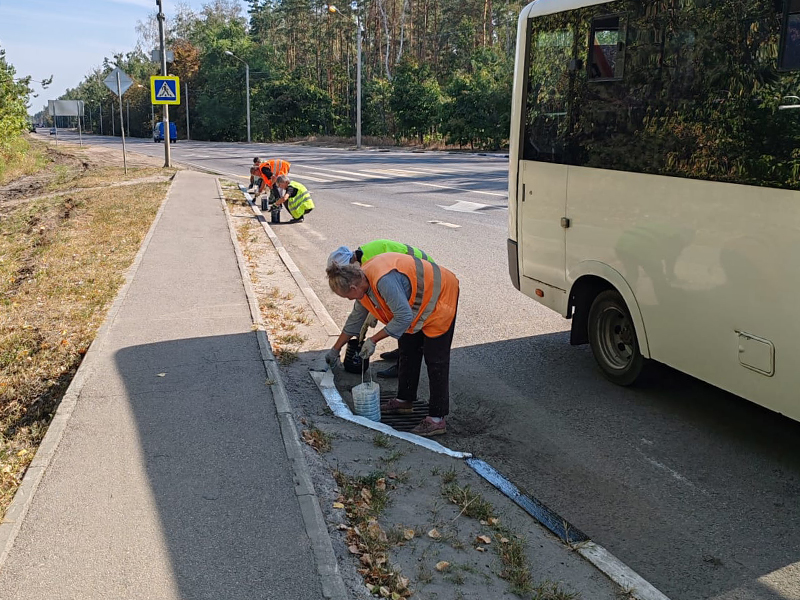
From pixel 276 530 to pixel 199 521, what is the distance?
1.37 feet

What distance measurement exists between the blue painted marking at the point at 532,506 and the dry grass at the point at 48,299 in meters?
2.79

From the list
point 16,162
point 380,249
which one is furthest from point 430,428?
point 16,162

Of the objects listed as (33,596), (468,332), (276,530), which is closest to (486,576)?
(276,530)

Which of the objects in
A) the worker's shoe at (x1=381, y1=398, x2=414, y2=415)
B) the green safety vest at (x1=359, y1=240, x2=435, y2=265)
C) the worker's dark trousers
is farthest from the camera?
the worker's shoe at (x1=381, y1=398, x2=414, y2=415)

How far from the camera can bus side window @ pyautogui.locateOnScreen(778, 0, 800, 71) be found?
4.43m

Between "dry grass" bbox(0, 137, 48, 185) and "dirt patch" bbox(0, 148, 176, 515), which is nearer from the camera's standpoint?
"dirt patch" bbox(0, 148, 176, 515)

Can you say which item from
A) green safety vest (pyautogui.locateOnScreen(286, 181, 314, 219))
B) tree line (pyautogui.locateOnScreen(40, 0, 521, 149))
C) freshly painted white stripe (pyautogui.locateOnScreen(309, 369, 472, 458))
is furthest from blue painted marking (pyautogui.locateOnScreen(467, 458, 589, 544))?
tree line (pyautogui.locateOnScreen(40, 0, 521, 149))

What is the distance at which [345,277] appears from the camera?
5.12 metres

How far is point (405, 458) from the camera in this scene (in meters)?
5.14

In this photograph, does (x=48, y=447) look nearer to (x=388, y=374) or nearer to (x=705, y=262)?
(x=388, y=374)

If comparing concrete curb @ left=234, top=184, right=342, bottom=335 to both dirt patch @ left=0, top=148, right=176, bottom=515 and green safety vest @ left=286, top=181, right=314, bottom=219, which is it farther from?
dirt patch @ left=0, top=148, right=176, bottom=515

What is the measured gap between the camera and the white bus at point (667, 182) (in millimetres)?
4605

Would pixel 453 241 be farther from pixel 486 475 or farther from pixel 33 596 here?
pixel 33 596

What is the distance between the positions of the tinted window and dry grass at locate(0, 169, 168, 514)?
462 centimetres
